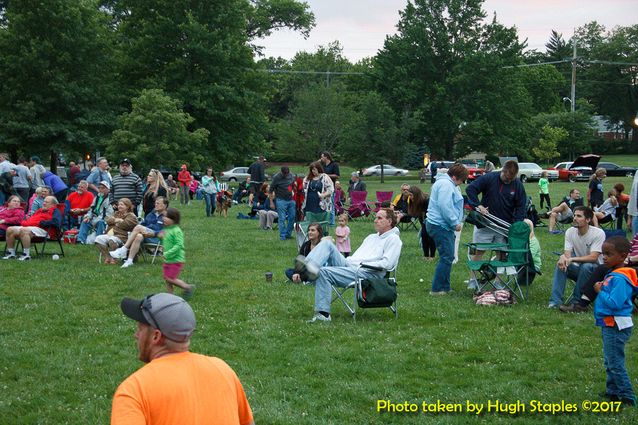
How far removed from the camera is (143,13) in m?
44.0

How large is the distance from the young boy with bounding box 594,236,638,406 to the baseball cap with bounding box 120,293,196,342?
382 cm

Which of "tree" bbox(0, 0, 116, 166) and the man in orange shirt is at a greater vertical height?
"tree" bbox(0, 0, 116, 166)

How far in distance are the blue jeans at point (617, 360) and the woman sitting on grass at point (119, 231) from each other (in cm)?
969

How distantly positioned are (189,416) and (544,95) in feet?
298

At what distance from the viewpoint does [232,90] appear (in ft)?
143

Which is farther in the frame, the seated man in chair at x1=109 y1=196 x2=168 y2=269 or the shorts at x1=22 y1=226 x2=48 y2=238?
the shorts at x1=22 y1=226 x2=48 y2=238

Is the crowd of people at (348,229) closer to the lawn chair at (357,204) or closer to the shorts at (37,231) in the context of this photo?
the shorts at (37,231)

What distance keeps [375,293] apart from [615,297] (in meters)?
3.30

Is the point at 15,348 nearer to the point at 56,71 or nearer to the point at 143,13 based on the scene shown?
the point at 56,71

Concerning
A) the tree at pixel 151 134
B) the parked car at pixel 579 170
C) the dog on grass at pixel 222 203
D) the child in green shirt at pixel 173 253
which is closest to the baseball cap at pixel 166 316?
the child in green shirt at pixel 173 253

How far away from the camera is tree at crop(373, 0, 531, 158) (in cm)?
5838

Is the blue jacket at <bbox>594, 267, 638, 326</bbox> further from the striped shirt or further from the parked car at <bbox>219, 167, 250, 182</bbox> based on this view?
the parked car at <bbox>219, 167, 250, 182</bbox>

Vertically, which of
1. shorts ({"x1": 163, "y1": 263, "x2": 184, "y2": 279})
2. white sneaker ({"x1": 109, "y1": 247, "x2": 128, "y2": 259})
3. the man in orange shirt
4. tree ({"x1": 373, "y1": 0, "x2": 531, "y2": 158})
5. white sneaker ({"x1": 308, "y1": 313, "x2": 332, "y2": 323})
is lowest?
white sneaker ({"x1": 308, "y1": 313, "x2": 332, "y2": 323})

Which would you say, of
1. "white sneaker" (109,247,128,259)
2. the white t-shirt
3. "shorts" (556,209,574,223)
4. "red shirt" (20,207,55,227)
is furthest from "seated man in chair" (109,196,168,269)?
"shorts" (556,209,574,223)
